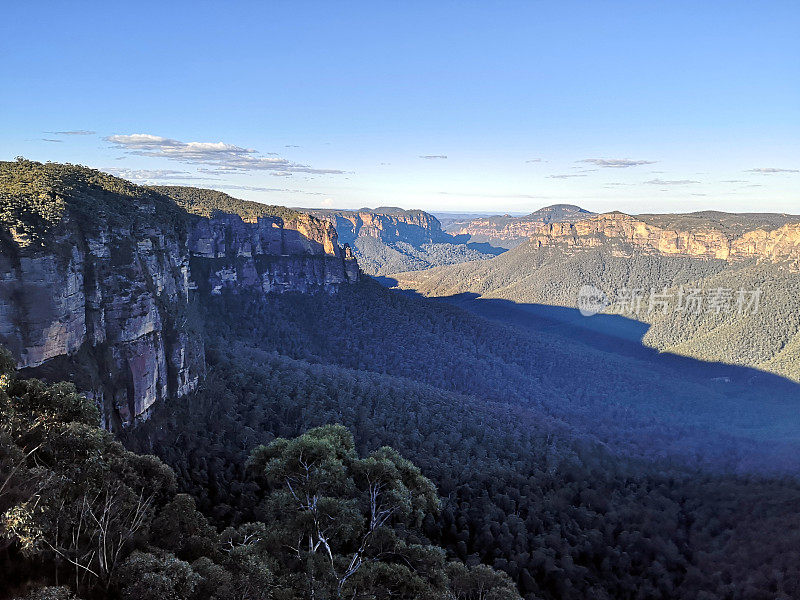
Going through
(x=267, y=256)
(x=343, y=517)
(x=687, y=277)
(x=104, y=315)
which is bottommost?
(x=343, y=517)

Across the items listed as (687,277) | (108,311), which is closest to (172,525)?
(108,311)

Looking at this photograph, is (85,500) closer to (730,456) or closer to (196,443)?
(196,443)

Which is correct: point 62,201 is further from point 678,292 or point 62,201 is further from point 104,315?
point 678,292

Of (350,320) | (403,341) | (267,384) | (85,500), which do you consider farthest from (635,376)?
(85,500)

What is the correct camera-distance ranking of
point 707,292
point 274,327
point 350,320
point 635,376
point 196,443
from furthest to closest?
point 707,292, point 635,376, point 350,320, point 274,327, point 196,443

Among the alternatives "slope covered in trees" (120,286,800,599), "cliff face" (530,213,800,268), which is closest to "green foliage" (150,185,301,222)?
"slope covered in trees" (120,286,800,599)
